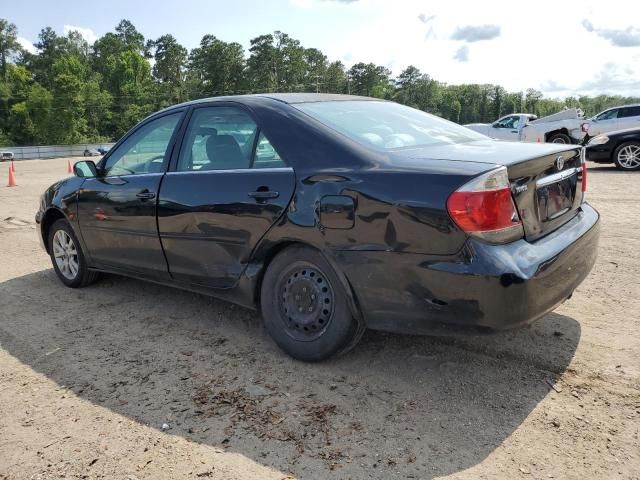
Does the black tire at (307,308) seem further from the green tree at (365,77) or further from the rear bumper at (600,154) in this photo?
the green tree at (365,77)

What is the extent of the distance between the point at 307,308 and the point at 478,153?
4.38 feet

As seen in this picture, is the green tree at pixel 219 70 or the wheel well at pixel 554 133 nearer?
the wheel well at pixel 554 133

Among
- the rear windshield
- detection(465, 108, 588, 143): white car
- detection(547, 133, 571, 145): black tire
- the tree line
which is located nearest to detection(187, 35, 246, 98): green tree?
the tree line

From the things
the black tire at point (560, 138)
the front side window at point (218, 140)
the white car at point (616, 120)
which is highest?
the white car at point (616, 120)

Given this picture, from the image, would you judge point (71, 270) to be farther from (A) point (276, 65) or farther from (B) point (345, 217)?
(A) point (276, 65)

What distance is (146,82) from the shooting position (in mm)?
106875

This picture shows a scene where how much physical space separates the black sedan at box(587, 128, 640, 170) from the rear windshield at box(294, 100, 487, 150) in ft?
35.3

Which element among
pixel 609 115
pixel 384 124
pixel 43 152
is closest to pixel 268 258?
pixel 384 124

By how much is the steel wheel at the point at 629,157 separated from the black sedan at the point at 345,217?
10779 millimetres

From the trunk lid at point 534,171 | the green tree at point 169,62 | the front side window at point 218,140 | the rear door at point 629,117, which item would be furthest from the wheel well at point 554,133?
the green tree at point 169,62

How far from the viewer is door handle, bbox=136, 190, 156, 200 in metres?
4.13

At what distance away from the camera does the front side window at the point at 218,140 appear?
3.70 m

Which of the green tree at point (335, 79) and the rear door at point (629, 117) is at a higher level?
the green tree at point (335, 79)

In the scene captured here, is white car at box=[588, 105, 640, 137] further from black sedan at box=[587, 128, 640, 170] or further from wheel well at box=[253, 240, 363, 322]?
wheel well at box=[253, 240, 363, 322]
